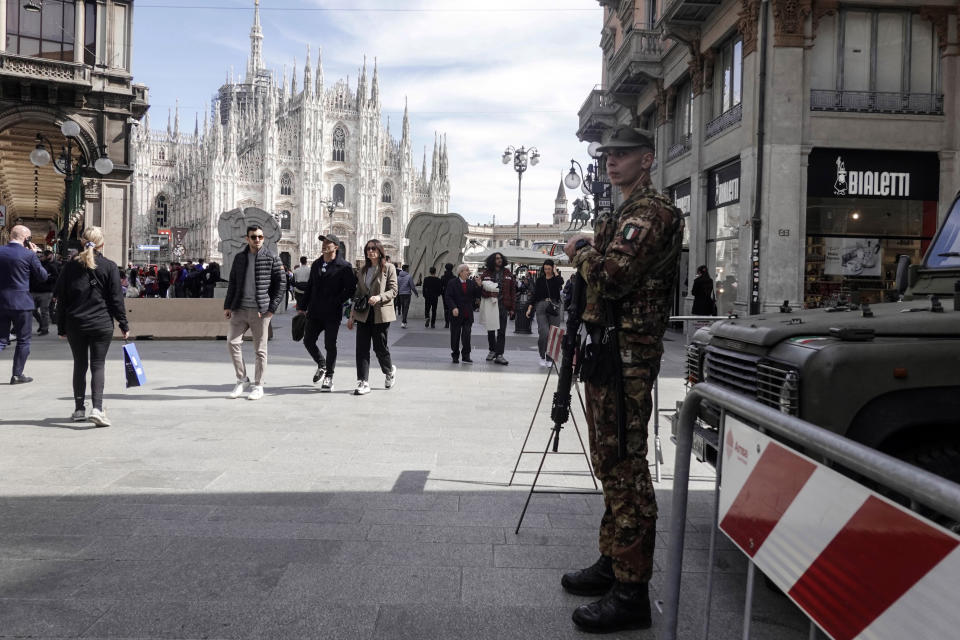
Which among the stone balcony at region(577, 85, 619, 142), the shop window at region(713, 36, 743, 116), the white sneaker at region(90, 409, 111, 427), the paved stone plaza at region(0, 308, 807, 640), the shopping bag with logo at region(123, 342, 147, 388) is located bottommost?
the paved stone plaza at region(0, 308, 807, 640)

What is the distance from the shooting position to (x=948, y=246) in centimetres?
484

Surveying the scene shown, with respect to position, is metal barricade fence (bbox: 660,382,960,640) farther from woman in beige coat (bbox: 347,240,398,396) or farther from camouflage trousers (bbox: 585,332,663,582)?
woman in beige coat (bbox: 347,240,398,396)

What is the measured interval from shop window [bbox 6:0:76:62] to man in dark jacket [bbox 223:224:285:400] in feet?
64.7

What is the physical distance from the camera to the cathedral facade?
305ft

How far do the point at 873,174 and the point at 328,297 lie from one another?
13205 mm

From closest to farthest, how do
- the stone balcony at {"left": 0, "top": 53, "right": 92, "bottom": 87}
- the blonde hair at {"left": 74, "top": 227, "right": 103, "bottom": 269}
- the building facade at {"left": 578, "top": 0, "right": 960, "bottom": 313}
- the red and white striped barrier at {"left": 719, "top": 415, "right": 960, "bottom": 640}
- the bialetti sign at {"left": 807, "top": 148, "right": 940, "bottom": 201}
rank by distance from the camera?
the red and white striped barrier at {"left": 719, "top": 415, "right": 960, "bottom": 640} → the blonde hair at {"left": 74, "top": 227, "right": 103, "bottom": 269} → the building facade at {"left": 578, "top": 0, "right": 960, "bottom": 313} → the bialetti sign at {"left": 807, "top": 148, "right": 940, "bottom": 201} → the stone balcony at {"left": 0, "top": 53, "right": 92, "bottom": 87}

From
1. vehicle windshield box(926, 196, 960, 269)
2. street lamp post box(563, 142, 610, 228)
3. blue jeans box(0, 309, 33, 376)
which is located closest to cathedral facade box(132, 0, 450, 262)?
street lamp post box(563, 142, 610, 228)

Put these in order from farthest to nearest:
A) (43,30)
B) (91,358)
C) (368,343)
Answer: (43,30), (368,343), (91,358)

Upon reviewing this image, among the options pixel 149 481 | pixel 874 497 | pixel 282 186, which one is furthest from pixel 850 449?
pixel 282 186

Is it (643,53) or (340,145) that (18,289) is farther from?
(340,145)

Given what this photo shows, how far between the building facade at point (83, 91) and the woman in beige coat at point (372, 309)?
1661cm

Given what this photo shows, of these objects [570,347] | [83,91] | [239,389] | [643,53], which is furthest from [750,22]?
[83,91]

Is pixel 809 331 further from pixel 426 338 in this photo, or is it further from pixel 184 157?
pixel 184 157

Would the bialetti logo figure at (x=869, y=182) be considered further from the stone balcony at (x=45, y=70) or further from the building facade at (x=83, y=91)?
the stone balcony at (x=45, y=70)
